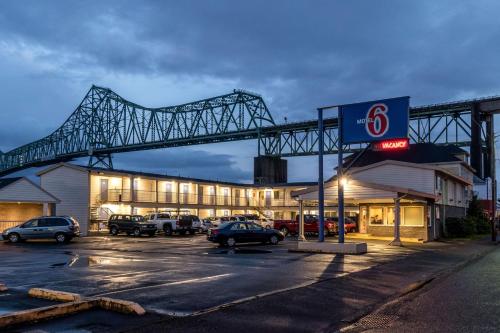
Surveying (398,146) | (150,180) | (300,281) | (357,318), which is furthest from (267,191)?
(357,318)

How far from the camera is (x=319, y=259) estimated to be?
68.6 ft

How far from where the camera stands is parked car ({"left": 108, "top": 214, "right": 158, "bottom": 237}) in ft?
133

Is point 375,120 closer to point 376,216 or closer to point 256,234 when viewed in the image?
point 256,234

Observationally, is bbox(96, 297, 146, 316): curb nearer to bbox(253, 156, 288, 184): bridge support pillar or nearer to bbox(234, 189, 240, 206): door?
bbox(234, 189, 240, 206): door

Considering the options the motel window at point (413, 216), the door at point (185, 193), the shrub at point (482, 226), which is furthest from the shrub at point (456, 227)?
the door at point (185, 193)

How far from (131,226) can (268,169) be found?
57711 mm

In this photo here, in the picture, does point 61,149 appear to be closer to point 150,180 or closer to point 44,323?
point 150,180

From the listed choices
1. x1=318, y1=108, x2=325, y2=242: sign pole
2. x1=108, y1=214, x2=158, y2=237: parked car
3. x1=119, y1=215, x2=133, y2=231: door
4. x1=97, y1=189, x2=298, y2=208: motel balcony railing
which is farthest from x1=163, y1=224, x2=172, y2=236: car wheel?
x1=318, y1=108, x2=325, y2=242: sign pole

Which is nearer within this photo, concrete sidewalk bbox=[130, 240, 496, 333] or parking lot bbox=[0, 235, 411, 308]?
concrete sidewalk bbox=[130, 240, 496, 333]

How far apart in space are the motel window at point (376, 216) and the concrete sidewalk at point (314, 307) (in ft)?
68.8

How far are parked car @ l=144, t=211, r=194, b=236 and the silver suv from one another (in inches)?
380

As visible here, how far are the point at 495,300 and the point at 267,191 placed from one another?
5557 centimetres

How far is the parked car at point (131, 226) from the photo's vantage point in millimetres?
40500

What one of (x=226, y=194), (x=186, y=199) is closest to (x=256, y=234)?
(x=186, y=199)
